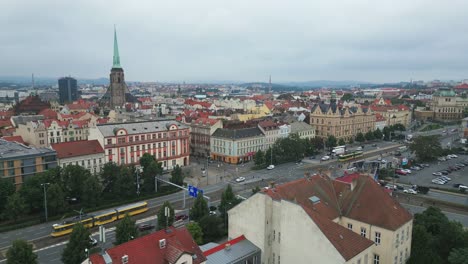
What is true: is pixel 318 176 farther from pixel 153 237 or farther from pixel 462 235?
pixel 153 237

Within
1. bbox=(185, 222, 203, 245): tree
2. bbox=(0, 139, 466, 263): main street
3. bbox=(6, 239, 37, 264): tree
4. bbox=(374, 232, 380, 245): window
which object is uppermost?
bbox=(374, 232, 380, 245): window

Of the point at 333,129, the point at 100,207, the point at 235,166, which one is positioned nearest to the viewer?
the point at 100,207

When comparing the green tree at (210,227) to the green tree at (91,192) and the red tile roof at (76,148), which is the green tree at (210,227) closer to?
the green tree at (91,192)

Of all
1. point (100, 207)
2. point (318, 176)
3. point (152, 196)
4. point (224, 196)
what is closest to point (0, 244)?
point (100, 207)

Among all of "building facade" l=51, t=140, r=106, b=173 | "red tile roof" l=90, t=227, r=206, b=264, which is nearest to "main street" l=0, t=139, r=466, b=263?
"building facade" l=51, t=140, r=106, b=173

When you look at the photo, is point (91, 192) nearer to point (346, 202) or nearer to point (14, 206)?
point (14, 206)

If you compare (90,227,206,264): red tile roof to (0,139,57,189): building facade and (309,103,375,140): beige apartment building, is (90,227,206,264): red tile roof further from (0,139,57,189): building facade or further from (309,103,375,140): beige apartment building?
(309,103,375,140): beige apartment building
